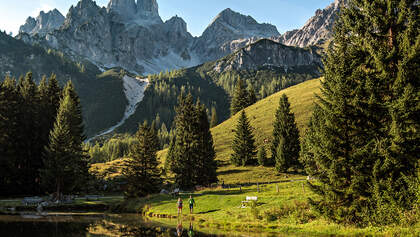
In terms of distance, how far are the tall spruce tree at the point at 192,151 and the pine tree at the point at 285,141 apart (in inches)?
678

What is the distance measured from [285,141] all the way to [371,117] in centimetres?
5009

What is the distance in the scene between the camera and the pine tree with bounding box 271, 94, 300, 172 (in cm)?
6906

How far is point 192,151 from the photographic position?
5841cm

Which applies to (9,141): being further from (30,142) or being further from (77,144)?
(77,144)

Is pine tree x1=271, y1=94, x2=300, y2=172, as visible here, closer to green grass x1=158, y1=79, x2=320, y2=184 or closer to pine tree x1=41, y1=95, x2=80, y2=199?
green grass x1=158, y1=79, x2=320, y2=184

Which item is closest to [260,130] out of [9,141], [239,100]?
[239,100]

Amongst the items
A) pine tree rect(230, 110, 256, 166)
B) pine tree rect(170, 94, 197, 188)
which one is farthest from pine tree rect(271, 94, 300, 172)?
pine tree rect(170, 94, 197, 188)

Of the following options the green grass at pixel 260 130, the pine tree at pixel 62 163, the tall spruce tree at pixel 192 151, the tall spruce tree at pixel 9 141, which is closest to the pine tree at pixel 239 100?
the green grass at pixel 260 130

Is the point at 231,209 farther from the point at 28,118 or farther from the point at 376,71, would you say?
the point at 28,118

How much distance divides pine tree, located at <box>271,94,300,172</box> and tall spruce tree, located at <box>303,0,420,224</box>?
46879 millimetres

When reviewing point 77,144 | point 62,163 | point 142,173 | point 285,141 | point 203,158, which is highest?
point 77,144

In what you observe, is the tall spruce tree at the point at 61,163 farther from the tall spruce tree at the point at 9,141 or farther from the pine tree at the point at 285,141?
the pine tree at the point at 285,141

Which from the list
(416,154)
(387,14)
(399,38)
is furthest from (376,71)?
(416,154)

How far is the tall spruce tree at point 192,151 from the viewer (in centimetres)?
5731
